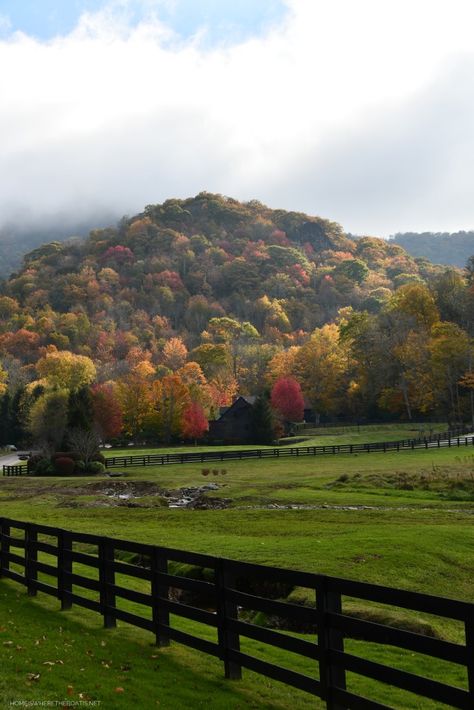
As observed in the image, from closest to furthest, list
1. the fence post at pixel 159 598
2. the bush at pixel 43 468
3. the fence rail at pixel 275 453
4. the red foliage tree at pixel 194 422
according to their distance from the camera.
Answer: the fence post at pixel 159 598 → the bush at pixel 43 468 → the fence rail at pixel 275 453 → the red foliage tree at pixel 194 422

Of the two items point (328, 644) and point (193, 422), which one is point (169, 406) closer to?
point (193, 422)

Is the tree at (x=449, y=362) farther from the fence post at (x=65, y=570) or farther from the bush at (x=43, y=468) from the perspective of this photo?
the fence post at (x=65, y=570)

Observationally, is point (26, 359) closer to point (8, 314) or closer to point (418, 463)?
point (8, 314)

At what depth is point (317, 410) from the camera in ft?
378

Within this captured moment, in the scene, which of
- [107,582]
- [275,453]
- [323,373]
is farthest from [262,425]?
[107,582]

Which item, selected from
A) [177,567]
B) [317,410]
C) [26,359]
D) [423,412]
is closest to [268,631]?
[177,567]

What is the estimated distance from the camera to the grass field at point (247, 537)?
858 cm

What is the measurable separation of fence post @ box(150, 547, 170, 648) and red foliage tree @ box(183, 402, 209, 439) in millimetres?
Result: 81567

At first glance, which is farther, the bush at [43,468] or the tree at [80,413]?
the tree at [80,413]

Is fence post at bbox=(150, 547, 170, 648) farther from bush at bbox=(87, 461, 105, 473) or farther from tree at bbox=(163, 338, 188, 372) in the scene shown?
tree at bbox=(163, 338, 188, 372)

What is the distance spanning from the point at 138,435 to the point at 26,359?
6614 cm

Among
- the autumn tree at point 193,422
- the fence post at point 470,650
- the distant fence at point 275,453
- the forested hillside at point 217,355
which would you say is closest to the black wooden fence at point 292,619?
the fence post at point 470,650

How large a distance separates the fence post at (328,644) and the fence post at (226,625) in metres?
1.64

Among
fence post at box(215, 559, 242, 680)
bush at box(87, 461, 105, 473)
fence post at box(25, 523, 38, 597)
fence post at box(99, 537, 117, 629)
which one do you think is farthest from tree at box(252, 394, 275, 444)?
fence post at box(215, 559, 242, 680)
